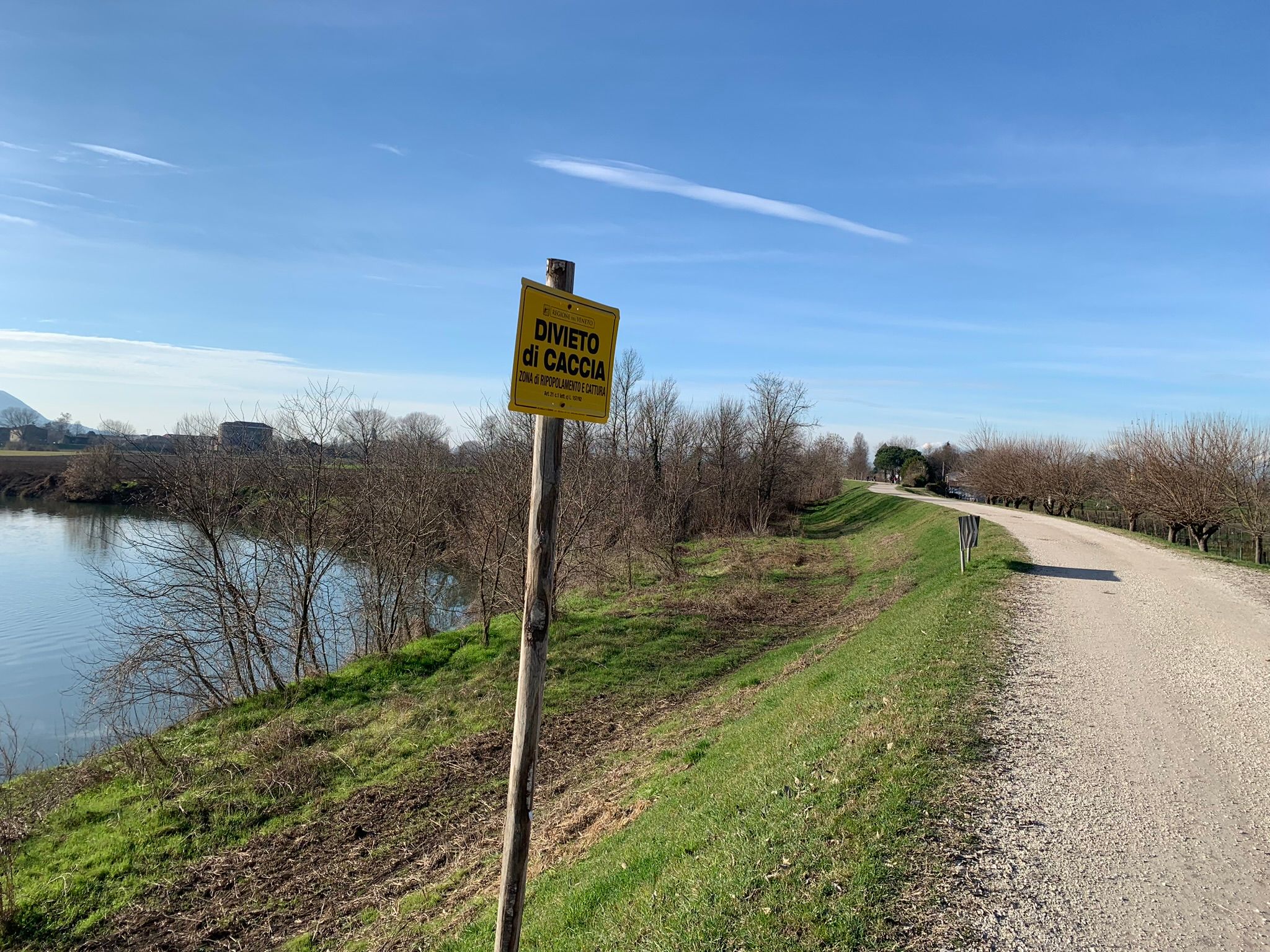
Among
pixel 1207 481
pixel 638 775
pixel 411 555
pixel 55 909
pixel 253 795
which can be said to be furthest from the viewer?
pixel 1207 481

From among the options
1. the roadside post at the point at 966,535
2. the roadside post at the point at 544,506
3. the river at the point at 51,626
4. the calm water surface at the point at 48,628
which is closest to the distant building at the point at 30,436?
the river at the point at 51,626

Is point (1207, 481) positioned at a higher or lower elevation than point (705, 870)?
higher

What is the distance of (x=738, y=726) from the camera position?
30.6 ft

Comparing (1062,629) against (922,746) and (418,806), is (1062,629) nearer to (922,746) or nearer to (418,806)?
(922,746)

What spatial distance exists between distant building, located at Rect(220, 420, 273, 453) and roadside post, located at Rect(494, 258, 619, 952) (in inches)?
624

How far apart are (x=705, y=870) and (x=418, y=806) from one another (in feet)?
20.0

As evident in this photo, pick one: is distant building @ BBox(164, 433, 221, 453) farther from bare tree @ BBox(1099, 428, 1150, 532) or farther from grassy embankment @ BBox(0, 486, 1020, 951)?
bare tree @ BBox(1099, 428, 1150, 532)

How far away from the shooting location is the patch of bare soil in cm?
720

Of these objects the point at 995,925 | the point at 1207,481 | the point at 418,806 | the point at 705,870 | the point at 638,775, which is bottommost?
the point at 418,806

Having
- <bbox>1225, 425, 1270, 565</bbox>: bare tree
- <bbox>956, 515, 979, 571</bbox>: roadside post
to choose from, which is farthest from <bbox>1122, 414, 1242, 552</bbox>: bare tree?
<bbox>956, 515, 979, 571</bbox>: roadside post

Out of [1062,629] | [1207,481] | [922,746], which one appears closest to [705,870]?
[922,746]

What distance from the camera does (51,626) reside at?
19.3 meters

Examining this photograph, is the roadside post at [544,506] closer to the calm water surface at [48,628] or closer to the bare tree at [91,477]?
the calm water surface at [48,628]

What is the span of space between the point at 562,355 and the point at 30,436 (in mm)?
105946
